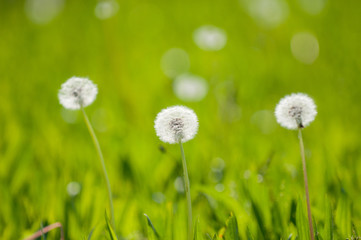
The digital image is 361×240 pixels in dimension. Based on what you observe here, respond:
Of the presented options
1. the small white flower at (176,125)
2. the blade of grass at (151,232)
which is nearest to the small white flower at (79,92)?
the small white flower at (176,125)

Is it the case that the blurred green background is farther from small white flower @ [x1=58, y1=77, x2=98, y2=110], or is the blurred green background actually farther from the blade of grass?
small white flower @ [x1=58, y1=77, x2=98, y2=110]

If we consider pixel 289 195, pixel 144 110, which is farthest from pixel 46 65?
pixel 289 195

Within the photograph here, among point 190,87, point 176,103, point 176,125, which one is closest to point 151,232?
point 176,125

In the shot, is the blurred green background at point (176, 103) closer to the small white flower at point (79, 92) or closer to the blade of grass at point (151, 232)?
the blade of grass at point (151, 232)

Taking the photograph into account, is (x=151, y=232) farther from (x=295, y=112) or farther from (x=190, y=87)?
(x=190, y=87)

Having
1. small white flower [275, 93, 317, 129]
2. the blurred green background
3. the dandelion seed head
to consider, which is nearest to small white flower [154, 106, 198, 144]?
small white flower [275, 93, 317, 129]
